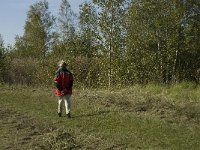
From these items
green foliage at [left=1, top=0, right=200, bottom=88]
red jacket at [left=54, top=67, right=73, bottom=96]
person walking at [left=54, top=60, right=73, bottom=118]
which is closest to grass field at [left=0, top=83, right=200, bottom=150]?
person walking at [left=54, top=60, right=73, bottom=118]

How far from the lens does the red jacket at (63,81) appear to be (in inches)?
685

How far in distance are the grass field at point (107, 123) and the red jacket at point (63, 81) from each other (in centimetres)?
103

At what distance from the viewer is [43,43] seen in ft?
184

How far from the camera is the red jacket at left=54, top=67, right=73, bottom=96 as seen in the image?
685 inches

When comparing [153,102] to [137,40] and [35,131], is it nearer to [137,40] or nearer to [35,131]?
[35,131]

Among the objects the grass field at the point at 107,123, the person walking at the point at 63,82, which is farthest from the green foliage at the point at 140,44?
the person walking at the point at 63,82

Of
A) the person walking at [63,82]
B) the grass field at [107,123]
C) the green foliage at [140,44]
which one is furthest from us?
the green foliage at [140,44]

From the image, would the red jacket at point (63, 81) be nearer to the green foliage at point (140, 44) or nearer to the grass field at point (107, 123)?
the grass field at point (107, 123)

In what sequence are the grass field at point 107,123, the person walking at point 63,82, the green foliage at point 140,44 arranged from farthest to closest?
the green foliage at point 140,44, the person walking at point 63,82, the grass field at point 107,123

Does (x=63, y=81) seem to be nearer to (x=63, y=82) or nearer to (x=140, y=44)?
(x=63, y=82)

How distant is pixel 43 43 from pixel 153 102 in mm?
38753

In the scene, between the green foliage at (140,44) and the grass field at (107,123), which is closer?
the grass field at (107,123)

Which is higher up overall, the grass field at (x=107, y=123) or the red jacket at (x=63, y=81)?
the red jacket at (x=63, y=81)

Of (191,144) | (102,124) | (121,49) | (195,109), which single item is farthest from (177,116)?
(121,49)
